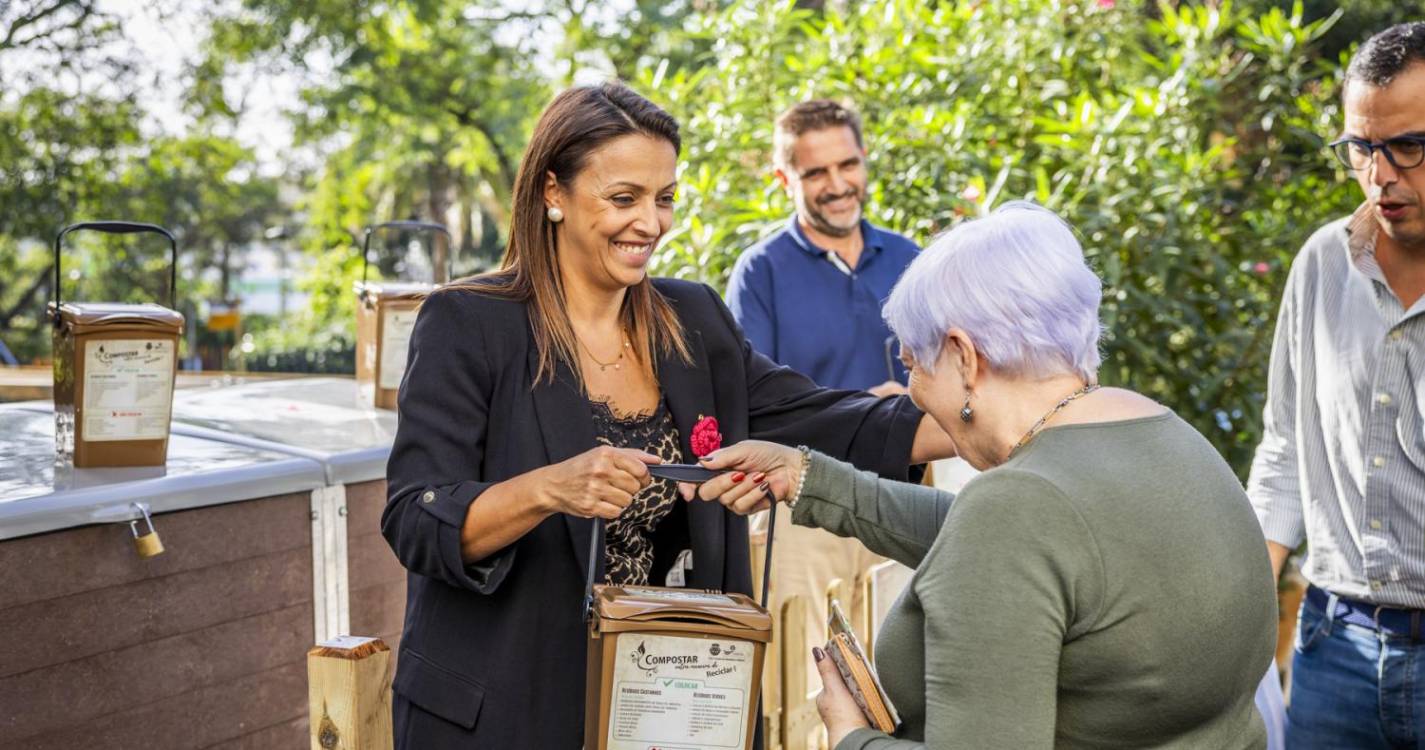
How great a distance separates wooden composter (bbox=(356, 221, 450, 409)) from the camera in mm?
3760

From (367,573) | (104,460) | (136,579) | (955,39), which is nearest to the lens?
(136,579)

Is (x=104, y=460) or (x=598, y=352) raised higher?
(x=598, y=352)

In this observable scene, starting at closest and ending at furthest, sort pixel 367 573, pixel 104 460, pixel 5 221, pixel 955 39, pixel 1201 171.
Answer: pixel 104 460 → pixel 367 573 → pixel 1201 171 → pixel 955 39 → pixel 5 221

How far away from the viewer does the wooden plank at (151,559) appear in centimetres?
242

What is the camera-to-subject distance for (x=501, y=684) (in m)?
2.02

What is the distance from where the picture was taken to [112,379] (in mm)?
2828

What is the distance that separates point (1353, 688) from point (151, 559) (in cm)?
234

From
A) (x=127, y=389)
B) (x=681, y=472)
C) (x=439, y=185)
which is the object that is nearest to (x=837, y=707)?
(x=681, y=472)

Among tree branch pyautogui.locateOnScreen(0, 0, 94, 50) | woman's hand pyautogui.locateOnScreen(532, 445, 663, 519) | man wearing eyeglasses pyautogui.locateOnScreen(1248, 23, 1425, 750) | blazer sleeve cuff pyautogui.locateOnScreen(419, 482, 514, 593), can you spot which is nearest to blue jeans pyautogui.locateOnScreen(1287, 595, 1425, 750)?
man wearing eyeglasses pyautogui.locateOnScreen(1248, 23, 1425, 750)

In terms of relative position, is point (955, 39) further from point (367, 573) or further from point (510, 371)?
point (510, 371)

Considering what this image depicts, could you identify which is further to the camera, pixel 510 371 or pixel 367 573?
pixel 367 573

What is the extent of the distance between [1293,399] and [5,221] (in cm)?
1694

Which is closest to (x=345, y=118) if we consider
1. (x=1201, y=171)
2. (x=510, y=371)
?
(x=1201, y=171)

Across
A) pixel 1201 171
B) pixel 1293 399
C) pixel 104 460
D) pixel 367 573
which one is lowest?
pixel 367 573
